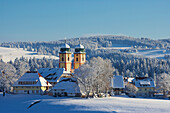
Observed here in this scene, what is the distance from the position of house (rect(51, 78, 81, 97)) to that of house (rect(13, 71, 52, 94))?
23.7 ft

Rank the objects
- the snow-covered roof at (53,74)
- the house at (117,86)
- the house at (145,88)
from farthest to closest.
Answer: the house at (145,88) → the snow-covered roof at (53,74) → the house at (117,86)

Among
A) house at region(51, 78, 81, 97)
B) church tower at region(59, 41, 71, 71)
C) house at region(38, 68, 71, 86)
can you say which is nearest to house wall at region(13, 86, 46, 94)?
house at region(51, 78, 81, 97)

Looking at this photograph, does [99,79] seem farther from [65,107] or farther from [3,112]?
[3,112]

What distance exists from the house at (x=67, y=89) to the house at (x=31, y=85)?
23.7 feet

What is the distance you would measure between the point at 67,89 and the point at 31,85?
12646 millimetres

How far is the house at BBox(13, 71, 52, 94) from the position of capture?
8375 cm

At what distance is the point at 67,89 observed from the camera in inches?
3007

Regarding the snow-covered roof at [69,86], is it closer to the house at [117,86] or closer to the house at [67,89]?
the house at [67,89]

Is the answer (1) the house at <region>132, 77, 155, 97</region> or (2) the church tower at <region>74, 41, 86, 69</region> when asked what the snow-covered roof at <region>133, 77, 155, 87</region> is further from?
(2) the church tower at <region>74, 41, 86, 69</region>

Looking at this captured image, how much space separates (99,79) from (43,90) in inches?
709

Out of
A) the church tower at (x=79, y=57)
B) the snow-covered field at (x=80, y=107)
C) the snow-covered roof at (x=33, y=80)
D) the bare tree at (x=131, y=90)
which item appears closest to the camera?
the snow-covered field at (x=80, y=107)

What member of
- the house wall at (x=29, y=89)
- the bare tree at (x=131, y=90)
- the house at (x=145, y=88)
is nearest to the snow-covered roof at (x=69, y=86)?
the house wall at (x=29, y=89)

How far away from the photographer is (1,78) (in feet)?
274

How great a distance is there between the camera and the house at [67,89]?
246ft
